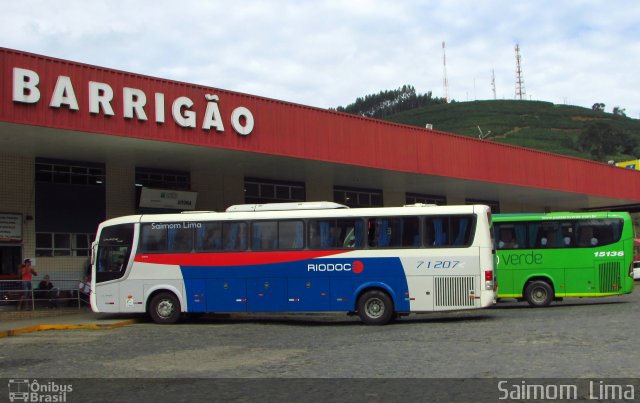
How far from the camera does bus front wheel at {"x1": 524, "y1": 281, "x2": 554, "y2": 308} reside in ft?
70.4

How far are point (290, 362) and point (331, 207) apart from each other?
7.52m

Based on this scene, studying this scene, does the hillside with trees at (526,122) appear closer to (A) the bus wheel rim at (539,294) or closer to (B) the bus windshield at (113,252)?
(A) the bus wheel rim at (539,294)

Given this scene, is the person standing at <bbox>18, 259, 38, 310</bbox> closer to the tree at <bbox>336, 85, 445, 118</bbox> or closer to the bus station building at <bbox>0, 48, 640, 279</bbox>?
the bus station building at <bbox>0, 48, 640, 279</bbox>

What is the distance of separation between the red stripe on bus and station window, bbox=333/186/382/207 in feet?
45.3

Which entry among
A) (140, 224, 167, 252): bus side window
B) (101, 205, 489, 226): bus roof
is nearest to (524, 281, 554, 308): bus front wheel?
(101, 205, 489, 226): bus roof

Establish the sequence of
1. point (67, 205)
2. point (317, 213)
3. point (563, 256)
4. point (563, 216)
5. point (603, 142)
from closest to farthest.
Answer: point (317, 213), point (563, 256), point (563, 216), point (67, 205), point (603, 142)

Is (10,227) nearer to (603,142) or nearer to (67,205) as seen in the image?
(67,205)

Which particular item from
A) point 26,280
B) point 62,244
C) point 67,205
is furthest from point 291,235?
point 62,244

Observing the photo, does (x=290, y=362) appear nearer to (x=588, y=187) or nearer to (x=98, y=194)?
(x=98, y=194)

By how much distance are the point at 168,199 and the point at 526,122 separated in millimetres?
127191

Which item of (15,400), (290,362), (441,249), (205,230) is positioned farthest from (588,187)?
(15,400)

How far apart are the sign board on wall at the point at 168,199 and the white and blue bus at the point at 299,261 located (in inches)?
204

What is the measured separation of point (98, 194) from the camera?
2339 cm

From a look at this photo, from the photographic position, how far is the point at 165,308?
18250 mm
